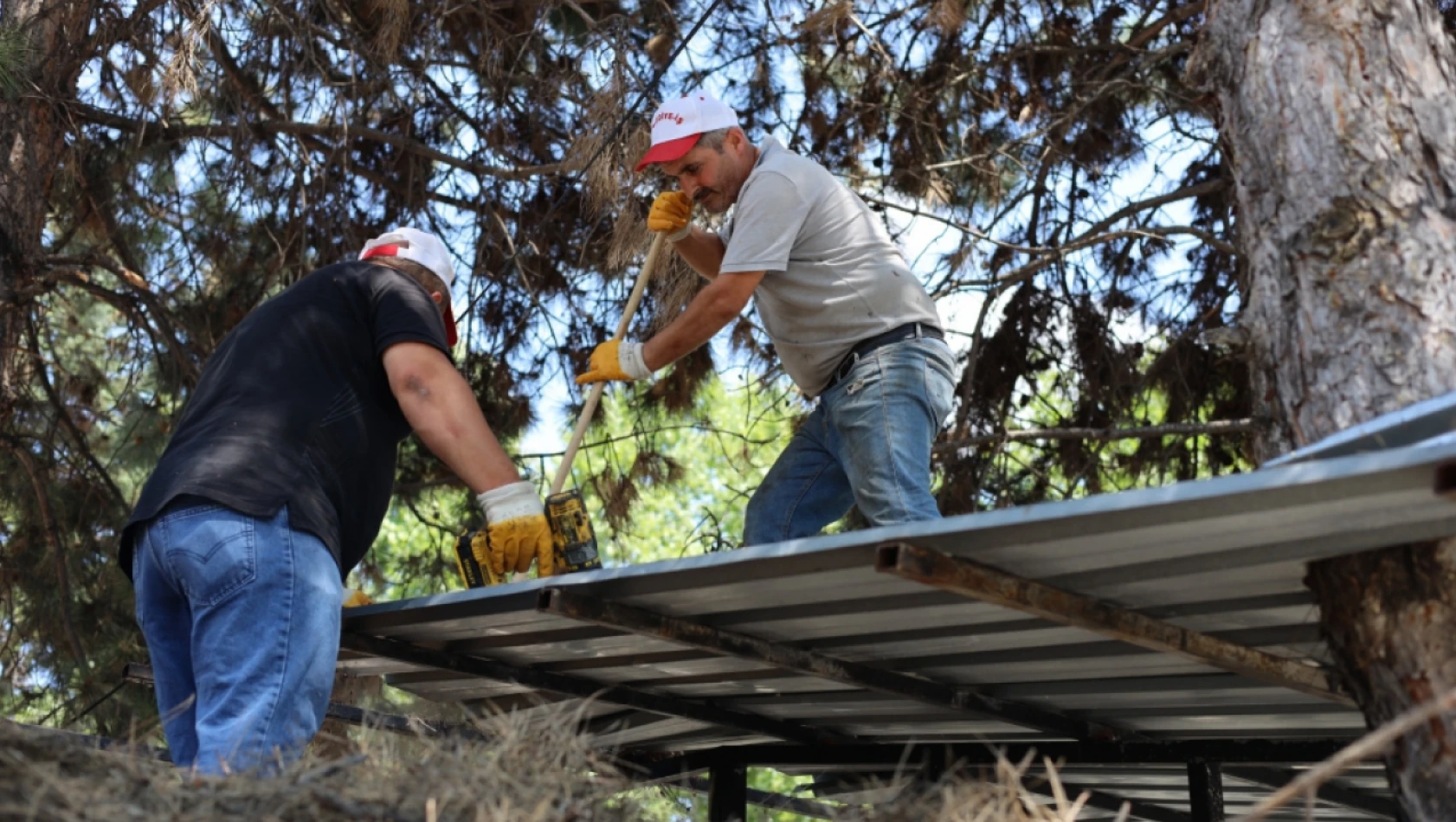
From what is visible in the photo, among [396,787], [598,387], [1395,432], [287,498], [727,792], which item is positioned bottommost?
[396,787]

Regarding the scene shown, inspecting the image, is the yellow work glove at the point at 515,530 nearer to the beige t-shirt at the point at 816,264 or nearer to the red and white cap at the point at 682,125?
the beige t-shirt at the point at 816,264

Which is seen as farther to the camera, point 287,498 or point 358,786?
point 287,498

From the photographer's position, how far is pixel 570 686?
397cm

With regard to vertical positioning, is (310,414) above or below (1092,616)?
above


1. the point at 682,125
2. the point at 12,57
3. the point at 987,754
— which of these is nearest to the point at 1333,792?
the point at 987,754

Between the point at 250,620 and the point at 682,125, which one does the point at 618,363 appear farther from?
the point at 250,620

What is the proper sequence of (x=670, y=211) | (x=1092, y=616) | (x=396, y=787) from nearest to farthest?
(x=396, y=787) → (x=1092, y=616) → (x=670, y=211)

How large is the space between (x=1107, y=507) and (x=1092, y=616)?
1.88 feet

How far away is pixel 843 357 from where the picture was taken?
415 cm

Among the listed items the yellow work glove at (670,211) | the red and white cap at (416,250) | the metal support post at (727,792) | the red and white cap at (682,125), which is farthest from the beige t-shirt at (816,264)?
the metal support post at (727,792)

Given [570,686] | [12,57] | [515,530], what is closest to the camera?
[515,530]

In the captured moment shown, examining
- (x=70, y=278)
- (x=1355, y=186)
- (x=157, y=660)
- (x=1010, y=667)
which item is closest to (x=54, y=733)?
(x=157, y=660)

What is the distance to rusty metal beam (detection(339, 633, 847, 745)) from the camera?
144 inches

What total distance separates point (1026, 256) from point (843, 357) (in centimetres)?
338
